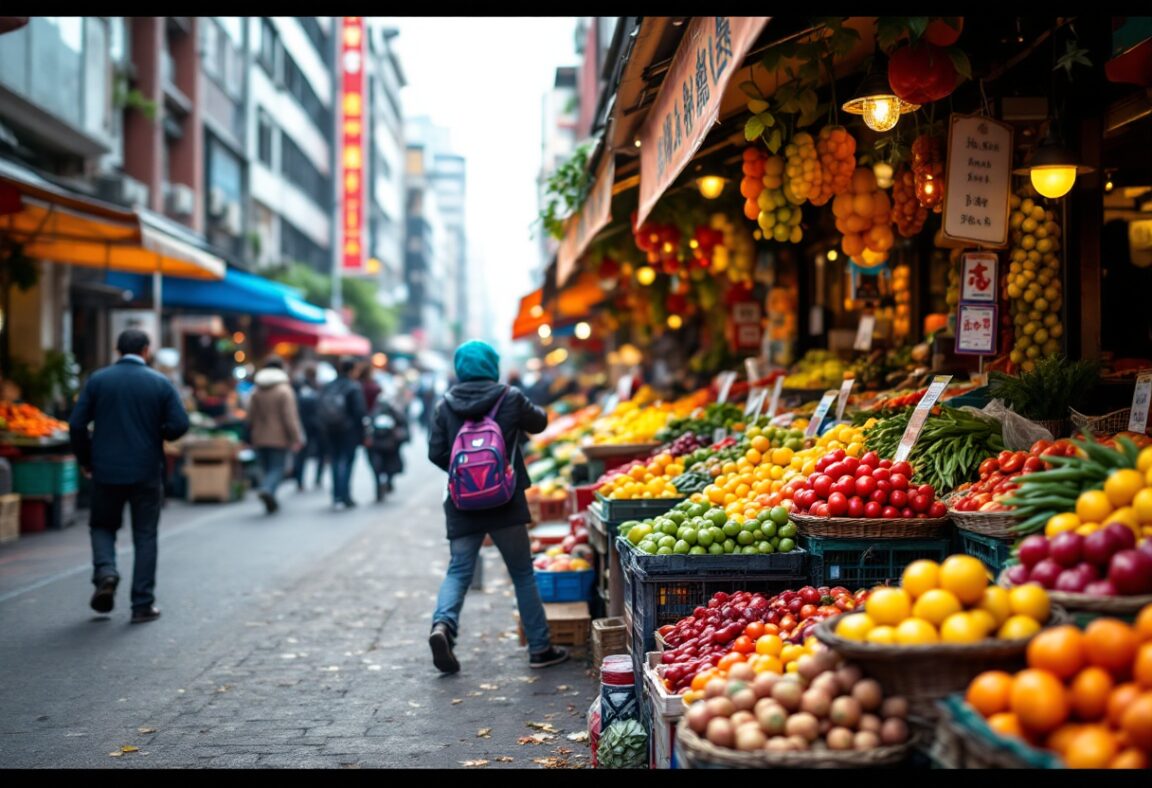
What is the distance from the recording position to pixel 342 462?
1700cm

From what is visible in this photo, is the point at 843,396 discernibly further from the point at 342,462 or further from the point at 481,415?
the point at 342,462

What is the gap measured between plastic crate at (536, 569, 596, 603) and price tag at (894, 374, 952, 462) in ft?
9.62

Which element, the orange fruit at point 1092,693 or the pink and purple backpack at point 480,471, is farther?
the pink and purple backpack at point 480,471

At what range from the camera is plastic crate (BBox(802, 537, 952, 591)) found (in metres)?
5.42

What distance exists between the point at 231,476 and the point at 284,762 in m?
13.2

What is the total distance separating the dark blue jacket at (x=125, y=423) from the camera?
8.56 metres

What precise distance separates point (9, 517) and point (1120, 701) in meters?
12.8

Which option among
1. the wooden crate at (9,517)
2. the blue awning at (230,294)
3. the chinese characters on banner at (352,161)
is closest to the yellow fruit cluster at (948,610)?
the wooden crate at (9,517)

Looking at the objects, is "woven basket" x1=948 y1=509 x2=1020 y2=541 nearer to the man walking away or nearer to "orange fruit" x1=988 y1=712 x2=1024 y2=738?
"orange fruit" x1=988 y1=712 x2=1024 y2=738

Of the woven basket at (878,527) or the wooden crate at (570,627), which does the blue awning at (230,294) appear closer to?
the wooden crate at (570,627)

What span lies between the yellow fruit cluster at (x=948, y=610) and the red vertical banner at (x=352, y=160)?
1648 inches

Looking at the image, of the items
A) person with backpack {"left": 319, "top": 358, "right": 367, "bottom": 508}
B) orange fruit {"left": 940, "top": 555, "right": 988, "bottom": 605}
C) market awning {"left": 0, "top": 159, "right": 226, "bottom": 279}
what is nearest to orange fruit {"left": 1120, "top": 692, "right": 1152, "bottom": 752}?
orange fruit {"left": 940, "top": 555, "right": 988, "bottom": 605}

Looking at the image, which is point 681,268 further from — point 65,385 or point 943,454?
point 65,385

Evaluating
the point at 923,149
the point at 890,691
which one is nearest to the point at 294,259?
the point at 923,149
